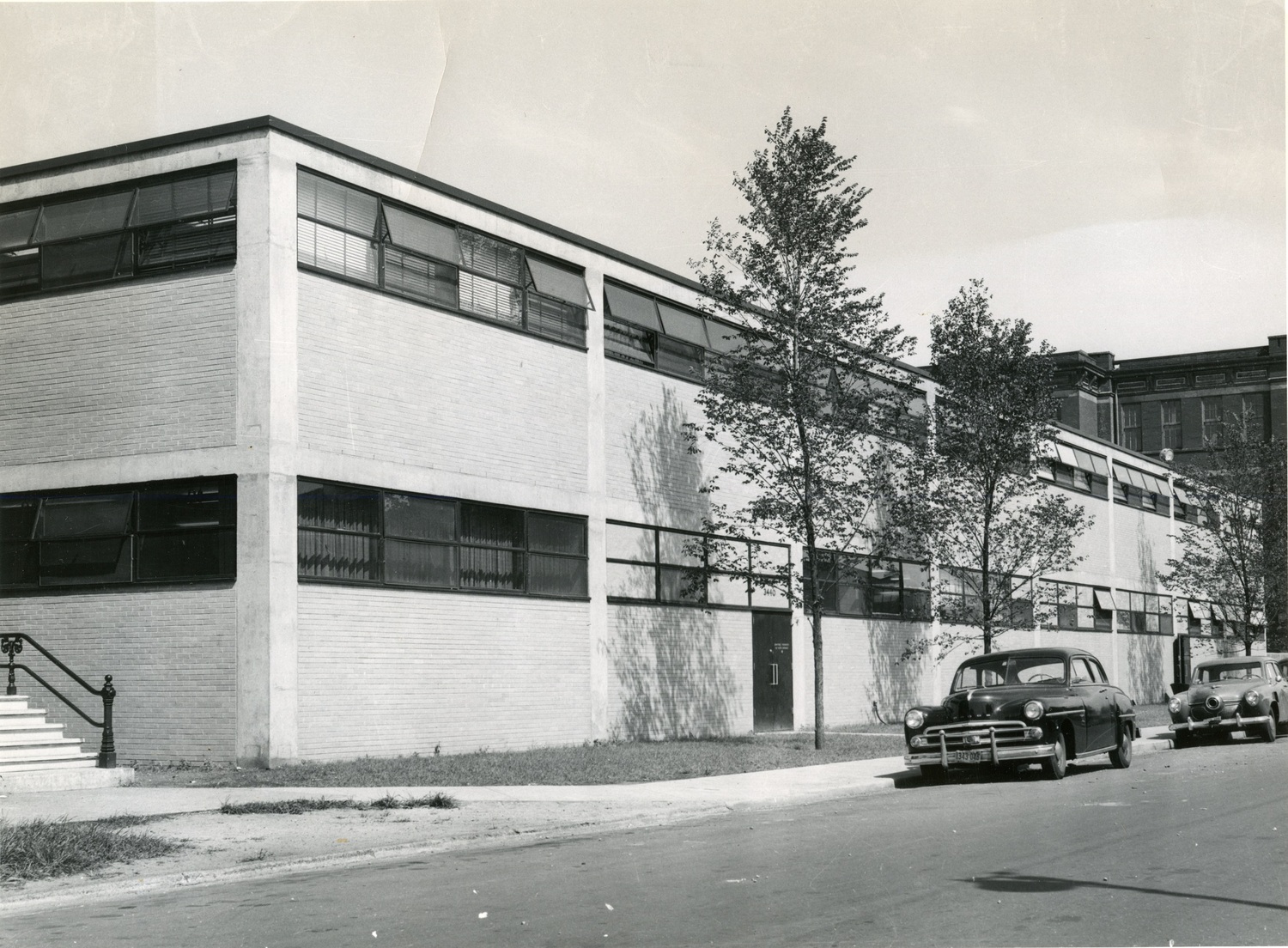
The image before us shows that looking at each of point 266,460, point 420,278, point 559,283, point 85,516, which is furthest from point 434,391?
point 85,516

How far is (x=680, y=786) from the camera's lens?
16359 mm

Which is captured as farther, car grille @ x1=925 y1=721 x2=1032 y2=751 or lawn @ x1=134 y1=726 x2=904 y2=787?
car grille @ x1=925 y1=721 x2=1032 y2=751

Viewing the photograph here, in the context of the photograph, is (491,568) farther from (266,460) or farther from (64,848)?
(64,848)

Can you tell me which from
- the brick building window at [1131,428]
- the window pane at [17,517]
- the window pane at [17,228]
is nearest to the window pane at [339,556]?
the window pane at [17,517]

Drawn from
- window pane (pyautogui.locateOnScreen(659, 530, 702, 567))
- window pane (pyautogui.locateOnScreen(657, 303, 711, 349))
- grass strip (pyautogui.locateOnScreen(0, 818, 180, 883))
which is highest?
window pane (pyautogui.locateOnScreen(657, 303, 711, 349))

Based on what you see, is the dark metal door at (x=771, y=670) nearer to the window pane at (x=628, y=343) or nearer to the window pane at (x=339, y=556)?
the window pane at (x=628, y=343)

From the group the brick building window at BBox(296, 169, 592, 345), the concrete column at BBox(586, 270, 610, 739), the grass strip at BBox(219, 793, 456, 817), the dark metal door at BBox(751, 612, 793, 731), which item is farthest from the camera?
the dark metal door at BBox(751, 612, 793, 731)

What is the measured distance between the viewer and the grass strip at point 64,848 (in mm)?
9773

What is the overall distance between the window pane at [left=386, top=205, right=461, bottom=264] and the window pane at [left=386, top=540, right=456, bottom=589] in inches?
172

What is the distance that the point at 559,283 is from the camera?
23.4 m

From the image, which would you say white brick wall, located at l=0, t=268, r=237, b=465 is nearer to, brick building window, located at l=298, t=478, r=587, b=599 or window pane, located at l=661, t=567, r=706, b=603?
brick building window, located at l=298, t=478, r=587, b=599

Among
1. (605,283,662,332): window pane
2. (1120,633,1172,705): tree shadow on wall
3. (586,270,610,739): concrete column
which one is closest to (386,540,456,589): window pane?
(586,270,610,739): concrete column

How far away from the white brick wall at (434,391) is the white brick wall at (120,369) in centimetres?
120

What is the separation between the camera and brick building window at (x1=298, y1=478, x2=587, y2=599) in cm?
1858
